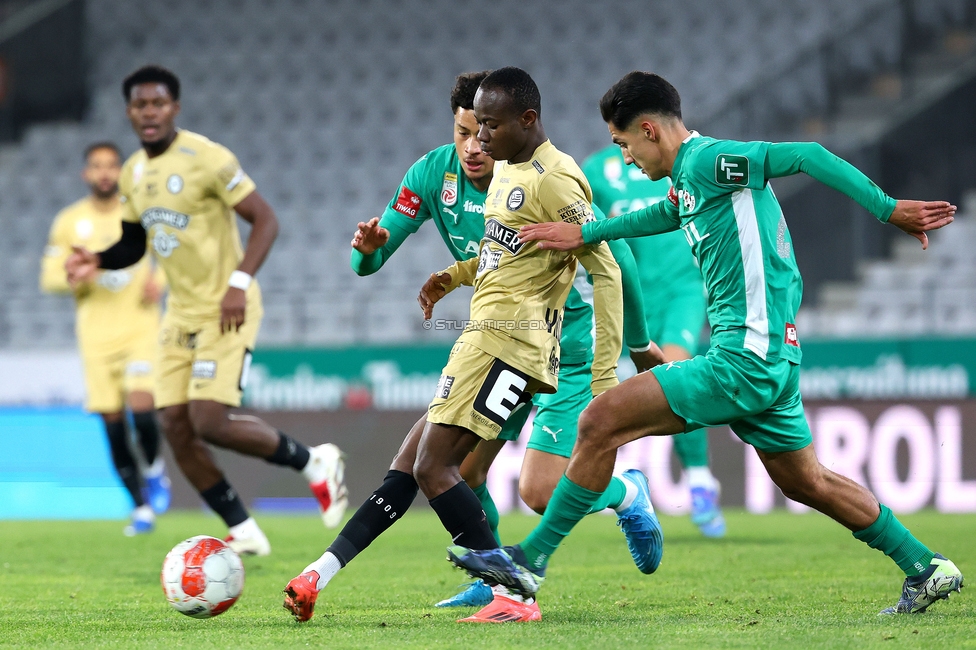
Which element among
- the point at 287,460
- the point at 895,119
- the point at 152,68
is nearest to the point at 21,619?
the point at 287,460

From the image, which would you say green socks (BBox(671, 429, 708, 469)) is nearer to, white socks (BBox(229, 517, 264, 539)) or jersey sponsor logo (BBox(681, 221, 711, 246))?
white socks (BBox(229, 517, 264, 539))

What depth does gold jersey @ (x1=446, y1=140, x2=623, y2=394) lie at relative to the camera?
4.84 meters

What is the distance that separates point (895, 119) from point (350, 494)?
8.87 m

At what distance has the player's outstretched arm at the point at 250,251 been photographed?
6.82m

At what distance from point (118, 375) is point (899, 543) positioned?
6.54 m

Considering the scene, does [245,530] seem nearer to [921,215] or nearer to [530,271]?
[530,271]

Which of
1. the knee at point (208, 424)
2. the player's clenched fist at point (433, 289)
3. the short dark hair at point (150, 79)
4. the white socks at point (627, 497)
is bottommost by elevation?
the white socks at point (627, 497)

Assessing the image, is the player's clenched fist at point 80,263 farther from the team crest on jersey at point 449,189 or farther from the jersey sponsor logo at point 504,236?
the jersey sponsor logo at point 504,236

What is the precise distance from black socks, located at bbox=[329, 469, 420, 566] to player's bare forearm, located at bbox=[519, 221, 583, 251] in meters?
1.00

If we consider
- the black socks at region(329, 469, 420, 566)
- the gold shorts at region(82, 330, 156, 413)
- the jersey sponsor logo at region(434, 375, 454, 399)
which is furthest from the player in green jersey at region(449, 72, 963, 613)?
the gold shorts at region(82, 330, 156, 413)

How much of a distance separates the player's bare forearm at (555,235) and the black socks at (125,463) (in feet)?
18.3

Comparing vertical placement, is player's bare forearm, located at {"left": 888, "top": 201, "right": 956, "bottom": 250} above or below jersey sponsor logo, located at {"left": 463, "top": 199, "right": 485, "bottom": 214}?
below

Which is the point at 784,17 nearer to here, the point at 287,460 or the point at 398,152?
the point at 398,152

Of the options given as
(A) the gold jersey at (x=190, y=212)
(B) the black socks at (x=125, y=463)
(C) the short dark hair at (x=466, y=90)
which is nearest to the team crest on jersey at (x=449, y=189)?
(C) the short dark hair at (x=466, y=90)
